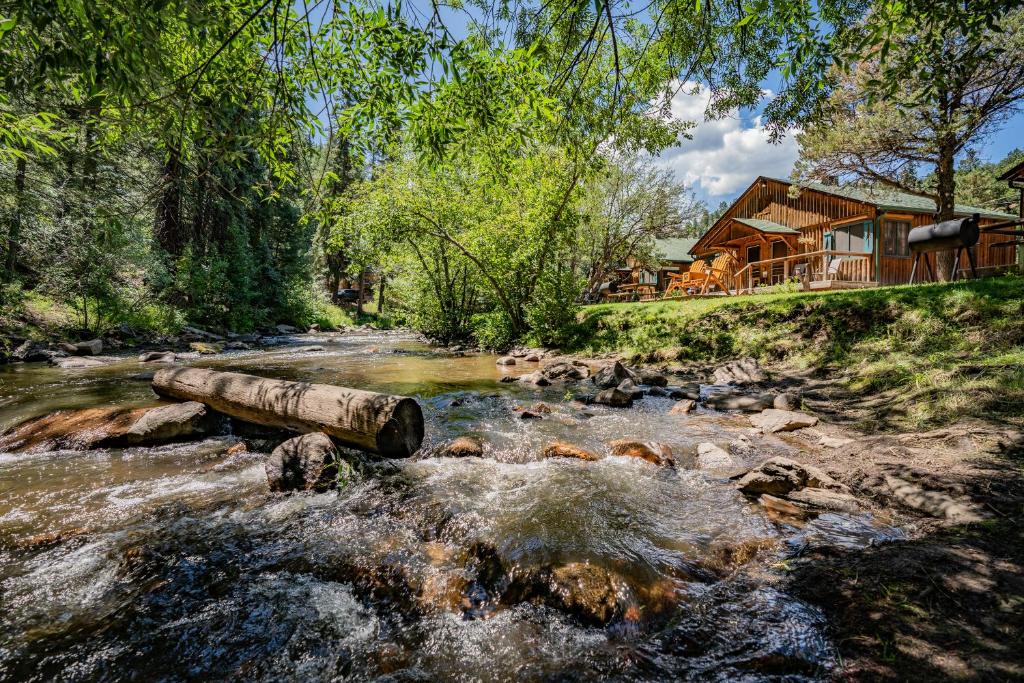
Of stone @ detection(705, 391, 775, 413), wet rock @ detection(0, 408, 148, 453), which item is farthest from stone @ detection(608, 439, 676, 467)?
wet rock @ detection(0, 408, 148, 453)

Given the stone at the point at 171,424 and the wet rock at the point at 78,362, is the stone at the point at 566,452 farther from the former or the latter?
the wet rock at the point at 78,362

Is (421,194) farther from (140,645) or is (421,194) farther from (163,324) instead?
(140,645)

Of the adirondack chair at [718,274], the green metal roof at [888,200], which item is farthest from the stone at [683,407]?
the green metal roof at [888,200]

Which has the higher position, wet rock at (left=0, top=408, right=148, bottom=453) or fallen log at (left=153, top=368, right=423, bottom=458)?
fallen log at (left=153, top=368, right=423, bottom=458)

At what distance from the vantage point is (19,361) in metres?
12.1

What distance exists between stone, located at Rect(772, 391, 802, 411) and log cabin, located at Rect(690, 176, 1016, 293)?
12.7 metres

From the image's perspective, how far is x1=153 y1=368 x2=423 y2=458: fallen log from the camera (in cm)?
471

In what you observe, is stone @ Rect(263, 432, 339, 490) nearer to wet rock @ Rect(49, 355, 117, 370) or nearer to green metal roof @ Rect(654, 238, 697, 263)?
wet rock @ Rect(49, 355, 117, 370)

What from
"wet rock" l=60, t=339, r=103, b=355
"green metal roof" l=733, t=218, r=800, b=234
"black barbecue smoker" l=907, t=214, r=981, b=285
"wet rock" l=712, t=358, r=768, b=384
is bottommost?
"wet rock" l=712, t=358, r=768, b=384

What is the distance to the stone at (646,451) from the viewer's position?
487cm

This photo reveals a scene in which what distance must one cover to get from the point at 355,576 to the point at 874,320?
10162 millimetres

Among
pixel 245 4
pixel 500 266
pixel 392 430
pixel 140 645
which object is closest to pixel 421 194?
pixel 500 266

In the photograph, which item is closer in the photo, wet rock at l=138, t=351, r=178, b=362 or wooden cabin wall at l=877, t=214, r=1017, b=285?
wet rock at l=138, t=351, r=178, b=362

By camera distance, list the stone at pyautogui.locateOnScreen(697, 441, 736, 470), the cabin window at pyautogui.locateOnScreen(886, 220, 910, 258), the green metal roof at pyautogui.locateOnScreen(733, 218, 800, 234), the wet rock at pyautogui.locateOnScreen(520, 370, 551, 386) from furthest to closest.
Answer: the green metal roof at pyautogui.locateOnScreen(733, 218, 800, 234), the cabin window at pyautogui.locateOnScreen(886, 220, 910, 258), the wet rock at pyautogui.locateOnScreen(520, 370, 551, 386), the stone at pyautogui.locateOnScreen(697, 441, 736, 470)
